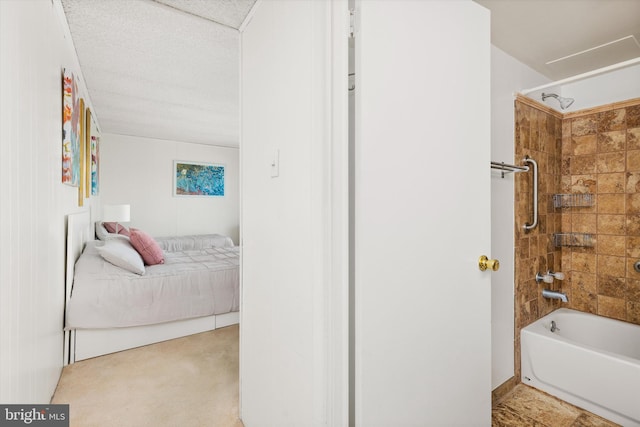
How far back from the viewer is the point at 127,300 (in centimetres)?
254

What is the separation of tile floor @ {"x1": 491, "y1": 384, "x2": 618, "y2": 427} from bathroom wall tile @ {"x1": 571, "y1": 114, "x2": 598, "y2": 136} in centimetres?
202

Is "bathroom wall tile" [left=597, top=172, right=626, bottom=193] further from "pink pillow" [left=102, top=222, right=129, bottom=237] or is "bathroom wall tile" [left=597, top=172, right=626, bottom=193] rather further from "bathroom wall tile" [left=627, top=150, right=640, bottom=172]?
"pink pillow" [left=102, top=222, right=129, bottom=237]

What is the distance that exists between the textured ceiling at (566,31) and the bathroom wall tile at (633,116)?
0.37 metres

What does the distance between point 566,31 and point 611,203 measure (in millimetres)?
1340

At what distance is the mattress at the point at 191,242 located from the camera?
5.06 m

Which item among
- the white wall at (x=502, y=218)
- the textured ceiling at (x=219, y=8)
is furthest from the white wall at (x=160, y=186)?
the white wall at (x=502, y=218)

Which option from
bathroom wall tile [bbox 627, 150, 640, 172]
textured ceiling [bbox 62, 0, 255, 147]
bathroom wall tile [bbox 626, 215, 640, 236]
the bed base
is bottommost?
the bed base

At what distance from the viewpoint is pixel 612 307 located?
236 cm

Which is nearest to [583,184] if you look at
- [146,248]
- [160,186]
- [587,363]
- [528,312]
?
[528,312]

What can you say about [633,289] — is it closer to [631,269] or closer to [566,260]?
[631,269]

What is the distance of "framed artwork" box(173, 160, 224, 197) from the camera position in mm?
5645

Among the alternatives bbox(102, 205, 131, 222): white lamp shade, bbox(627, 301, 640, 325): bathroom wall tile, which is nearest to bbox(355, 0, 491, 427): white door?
bbox(627, 301, 640, 325): bathroom wall tile

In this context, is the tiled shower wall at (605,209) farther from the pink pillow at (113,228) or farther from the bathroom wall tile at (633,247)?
the pink pillow at (113,228)

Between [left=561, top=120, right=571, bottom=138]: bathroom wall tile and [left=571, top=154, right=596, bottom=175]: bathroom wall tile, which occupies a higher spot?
[left=561, top=120, right=571, bottom=138]: bathroom wall tile
